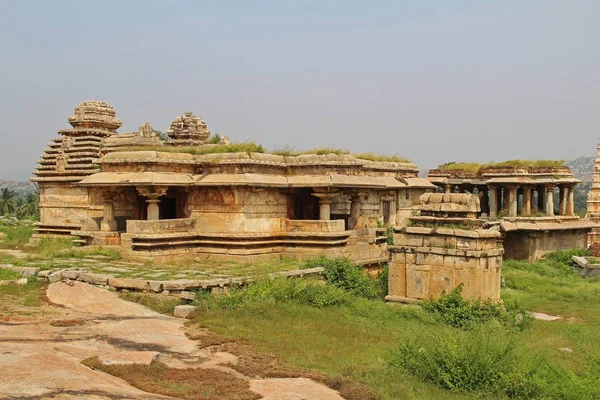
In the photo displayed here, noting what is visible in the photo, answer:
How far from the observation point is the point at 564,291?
1568cm

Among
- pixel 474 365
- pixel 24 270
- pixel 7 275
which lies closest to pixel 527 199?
pixel 474 365

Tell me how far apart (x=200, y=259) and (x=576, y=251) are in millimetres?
14379

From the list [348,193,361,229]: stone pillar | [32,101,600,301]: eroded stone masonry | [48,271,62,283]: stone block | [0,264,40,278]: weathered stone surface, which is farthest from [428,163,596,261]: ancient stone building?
[0,264,40,278]: weathered stone surface

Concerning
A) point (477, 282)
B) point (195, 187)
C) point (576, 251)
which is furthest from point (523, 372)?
Answer: point (576, 251)

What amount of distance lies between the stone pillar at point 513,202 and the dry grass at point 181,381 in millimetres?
21151

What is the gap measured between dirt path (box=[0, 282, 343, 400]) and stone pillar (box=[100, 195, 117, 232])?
551 cm

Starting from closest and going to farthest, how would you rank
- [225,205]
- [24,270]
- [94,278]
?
[94,278]
[24,270]
[225,205]

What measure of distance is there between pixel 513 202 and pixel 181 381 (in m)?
21.9

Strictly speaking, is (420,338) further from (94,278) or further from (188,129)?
(188,129)

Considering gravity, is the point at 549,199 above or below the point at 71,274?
above

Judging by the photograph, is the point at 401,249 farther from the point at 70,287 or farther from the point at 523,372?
the point at 70,287

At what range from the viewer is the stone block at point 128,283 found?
1096cm

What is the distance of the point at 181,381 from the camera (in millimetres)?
6383

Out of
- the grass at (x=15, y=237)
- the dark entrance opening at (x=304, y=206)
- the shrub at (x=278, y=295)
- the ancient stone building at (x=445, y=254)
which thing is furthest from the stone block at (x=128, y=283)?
the grass at (x=15, y=237)
